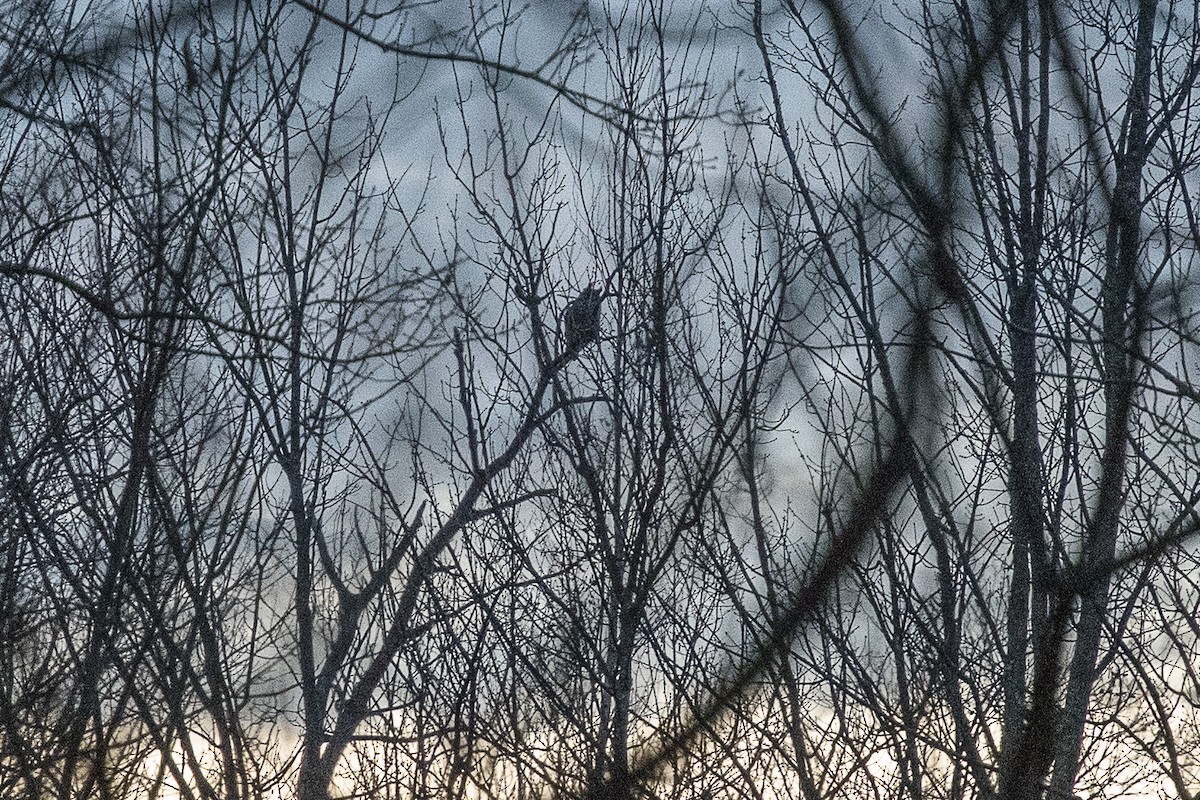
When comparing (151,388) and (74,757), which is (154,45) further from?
(74,757)

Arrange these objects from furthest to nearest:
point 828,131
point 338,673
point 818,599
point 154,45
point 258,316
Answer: point 338,673 → point 258,316 → point 828,131 → point 154,45 → point 818,599

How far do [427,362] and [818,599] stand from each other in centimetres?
279

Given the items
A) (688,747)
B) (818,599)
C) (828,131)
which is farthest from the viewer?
(828,131)

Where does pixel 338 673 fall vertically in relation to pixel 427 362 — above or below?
below

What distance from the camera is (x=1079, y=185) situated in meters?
4.03

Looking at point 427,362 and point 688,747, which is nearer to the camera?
point 688,747

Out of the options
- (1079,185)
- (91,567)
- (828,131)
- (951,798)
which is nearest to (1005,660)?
(951,798)

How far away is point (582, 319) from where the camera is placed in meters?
4.97

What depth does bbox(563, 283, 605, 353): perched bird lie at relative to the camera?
15.8ft

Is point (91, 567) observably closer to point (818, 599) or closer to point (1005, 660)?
point (1005, 660)

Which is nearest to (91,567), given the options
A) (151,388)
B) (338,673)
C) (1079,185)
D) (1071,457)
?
(338,673)

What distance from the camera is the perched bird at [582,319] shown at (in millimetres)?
4828

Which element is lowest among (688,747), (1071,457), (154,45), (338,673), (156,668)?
(688,747)

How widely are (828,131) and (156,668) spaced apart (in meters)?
3.40
